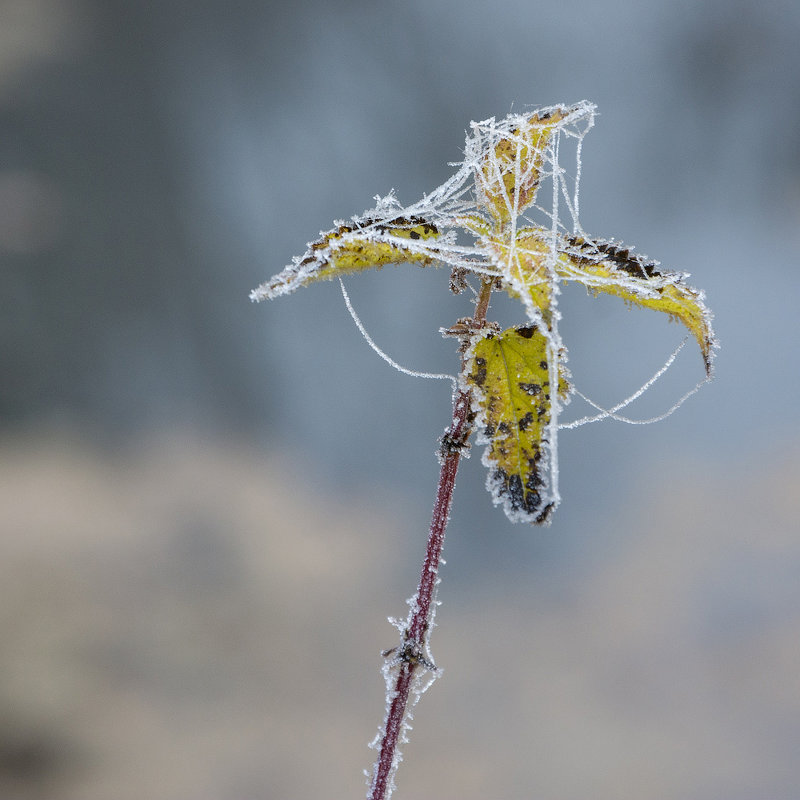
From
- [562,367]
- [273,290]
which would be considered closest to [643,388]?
[562,367]

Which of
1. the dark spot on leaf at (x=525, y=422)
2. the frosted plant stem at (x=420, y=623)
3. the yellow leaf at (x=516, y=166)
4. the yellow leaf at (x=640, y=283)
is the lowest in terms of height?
the frosted plant stem at (x=420, y=623)

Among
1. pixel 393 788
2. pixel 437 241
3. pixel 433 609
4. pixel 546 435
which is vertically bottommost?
pixel 393 788

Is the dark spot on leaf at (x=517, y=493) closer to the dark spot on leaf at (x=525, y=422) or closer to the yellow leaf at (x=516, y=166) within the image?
the dark spot on leaf at (x=525, y=422)

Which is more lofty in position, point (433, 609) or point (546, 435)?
point (546, 435)

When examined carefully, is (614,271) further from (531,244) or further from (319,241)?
(319,241)

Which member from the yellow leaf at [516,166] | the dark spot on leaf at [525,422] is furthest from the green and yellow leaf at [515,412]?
the yellow leaf at [516,166]

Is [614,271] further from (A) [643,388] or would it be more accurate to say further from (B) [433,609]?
(B) [433,609]

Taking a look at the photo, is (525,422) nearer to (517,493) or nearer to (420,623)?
(517,493)
